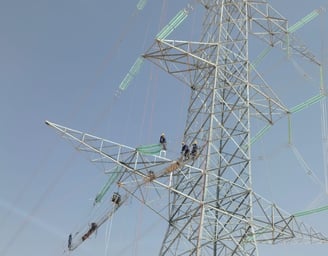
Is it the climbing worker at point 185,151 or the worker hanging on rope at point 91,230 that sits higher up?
the worker hanging on rope at point 91,230

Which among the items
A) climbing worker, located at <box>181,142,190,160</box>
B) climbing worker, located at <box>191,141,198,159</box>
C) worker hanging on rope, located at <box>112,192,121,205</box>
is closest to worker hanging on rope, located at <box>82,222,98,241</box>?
worker hanging on rope, located at <box>112,192,121,205</box>

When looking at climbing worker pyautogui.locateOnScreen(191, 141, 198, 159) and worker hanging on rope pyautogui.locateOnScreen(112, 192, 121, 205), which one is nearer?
climbing worker pyautogui.locateOnScreen(191, 141, 198, 159)

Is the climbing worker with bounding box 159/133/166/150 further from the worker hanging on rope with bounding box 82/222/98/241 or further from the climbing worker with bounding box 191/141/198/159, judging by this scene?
the worker hanging on rope with bounding box 82/222/98/241

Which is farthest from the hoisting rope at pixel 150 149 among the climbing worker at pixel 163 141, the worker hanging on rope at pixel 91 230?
the worker hanging on rope at pixel 91 230

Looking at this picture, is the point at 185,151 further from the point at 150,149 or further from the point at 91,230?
the point at 91,230

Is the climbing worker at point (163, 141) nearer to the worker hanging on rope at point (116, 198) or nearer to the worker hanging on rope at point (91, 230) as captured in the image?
the worker hanging on rope at point (116, 198)

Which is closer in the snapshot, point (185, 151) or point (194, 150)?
point (185, 151)

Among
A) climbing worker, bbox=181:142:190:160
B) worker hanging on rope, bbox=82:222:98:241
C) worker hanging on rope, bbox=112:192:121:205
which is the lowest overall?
worker hanging on rope, bbox=112:192:121:205

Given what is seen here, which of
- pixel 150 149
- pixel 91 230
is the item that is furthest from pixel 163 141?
pixel 91 230

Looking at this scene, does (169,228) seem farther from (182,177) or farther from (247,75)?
(247,75)

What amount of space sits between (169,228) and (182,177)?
266cm

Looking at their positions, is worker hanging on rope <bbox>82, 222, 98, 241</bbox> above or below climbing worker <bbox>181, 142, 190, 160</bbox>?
above

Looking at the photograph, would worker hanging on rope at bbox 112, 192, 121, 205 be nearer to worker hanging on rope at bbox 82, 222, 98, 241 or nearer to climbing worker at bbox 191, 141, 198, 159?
climbing worker at bbox 191, 141, 198, 159

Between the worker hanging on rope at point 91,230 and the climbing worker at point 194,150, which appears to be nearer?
the climbing worker at point 194,150
